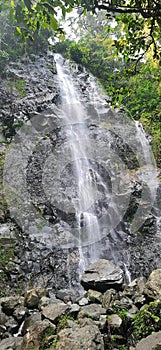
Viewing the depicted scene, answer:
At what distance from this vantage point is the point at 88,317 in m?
4.17

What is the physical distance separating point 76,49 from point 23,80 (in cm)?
484

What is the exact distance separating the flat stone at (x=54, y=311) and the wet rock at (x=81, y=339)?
2.17 feet

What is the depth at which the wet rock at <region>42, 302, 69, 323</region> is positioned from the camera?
4254 millimetres

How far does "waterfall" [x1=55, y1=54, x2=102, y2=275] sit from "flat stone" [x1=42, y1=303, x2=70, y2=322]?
8.84ft

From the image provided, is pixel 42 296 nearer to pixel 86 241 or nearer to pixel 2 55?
pixel 86 241

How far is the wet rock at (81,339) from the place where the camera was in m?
3.35

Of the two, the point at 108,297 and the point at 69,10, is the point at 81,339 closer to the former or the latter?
the point at 108,297

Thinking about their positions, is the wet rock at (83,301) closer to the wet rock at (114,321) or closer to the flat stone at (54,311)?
the flat stone at (54,311)

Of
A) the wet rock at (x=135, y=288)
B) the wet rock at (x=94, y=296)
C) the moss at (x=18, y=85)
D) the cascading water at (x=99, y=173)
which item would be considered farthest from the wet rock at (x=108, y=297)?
the moss at (x=18, y=85)

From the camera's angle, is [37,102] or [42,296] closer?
[42,296]

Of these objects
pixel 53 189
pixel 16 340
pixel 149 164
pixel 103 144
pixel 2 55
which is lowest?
pixel 16 340

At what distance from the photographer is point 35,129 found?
1062 centimetres

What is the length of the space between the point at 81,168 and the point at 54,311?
244 inches

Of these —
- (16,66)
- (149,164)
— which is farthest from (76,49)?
(149,164)
